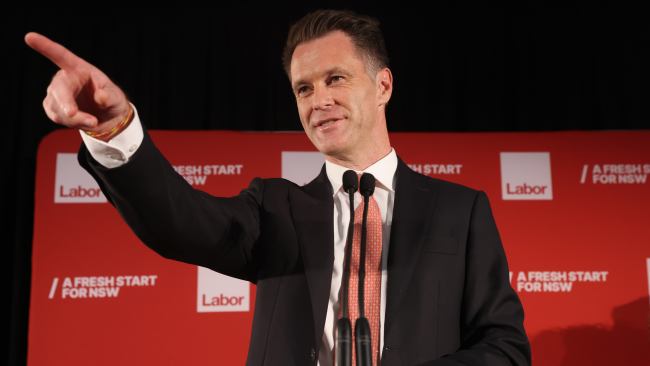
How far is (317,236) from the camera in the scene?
57.6 inches

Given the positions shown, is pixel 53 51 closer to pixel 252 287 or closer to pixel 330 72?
pixel 330 72

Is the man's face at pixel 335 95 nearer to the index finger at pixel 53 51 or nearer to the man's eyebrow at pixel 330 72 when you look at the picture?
the man's eyebrow at pixel 330 72

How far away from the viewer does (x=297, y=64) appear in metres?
1.63

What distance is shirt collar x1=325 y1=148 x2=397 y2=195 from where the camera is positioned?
1571 millimetres

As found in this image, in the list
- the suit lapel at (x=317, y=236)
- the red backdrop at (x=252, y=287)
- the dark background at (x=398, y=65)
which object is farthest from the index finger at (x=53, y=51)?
the dark background at (x=398, y=65)

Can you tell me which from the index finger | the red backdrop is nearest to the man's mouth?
the index finger

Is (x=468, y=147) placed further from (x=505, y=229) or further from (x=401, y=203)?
(x=401, y=203)

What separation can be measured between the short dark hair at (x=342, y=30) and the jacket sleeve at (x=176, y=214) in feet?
1.44

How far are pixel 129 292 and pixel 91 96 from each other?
85.8 inches

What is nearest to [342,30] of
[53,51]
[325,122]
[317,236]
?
[325,122]

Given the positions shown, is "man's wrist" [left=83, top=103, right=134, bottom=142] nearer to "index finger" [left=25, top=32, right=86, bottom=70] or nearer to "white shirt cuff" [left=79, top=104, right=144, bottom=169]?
"white shirt cuff" [left=79, top=104, right=144, bottom=169]

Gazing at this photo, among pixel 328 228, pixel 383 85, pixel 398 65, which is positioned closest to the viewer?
pixel 328 228

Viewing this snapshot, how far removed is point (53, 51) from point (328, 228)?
691 mm

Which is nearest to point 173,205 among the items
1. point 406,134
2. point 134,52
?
point 406,134
